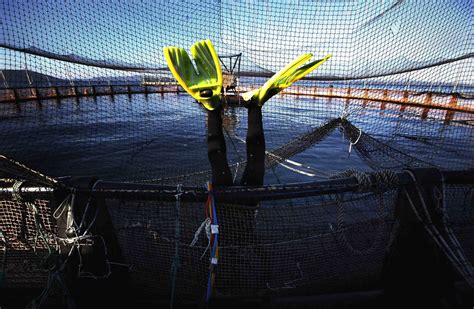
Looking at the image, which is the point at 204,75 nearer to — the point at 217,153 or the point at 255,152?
the point at 217,153

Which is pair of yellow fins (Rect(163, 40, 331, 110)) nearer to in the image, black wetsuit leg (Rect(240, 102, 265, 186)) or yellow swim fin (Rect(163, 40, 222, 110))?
yellow swim fin (Rect(163, 40, 222, 110))

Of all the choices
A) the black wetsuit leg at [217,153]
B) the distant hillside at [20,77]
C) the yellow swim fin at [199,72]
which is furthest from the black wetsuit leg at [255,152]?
the distant hillside at [20,77]

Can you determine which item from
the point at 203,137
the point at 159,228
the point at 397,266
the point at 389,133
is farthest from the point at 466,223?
the point at 389,133

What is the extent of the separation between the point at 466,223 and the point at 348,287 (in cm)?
117

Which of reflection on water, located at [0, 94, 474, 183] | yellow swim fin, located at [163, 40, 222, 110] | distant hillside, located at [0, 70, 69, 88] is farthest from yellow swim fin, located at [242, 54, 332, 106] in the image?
distant hillside, located at [0, 70, 69, 88]

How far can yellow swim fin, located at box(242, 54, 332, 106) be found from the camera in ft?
10.3

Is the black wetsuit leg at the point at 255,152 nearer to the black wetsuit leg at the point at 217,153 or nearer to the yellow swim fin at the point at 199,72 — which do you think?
the black wetsuit leg at the point at 217,153

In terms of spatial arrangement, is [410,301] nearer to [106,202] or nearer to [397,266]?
[397,266]

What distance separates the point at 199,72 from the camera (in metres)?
2.97

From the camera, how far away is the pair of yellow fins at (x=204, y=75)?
278cm

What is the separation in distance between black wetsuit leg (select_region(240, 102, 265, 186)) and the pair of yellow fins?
0.20 m

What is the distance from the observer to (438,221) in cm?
179

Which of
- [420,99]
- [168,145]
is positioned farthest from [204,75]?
[420,99]

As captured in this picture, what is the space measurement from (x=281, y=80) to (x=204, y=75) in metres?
1.09
